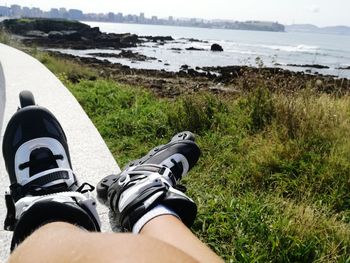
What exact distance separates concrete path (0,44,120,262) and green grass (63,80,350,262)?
0.38 m

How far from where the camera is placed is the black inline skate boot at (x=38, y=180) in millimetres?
1304

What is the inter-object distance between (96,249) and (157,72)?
57.4 ft

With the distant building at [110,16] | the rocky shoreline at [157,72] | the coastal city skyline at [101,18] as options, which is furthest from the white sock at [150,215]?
the distant building at [110,16]

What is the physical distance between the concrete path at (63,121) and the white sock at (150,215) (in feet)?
1.55

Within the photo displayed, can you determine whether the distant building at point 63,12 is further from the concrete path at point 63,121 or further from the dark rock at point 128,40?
the concrete path at point 63,121

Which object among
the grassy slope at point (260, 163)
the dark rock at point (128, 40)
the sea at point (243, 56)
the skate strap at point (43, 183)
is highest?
the skate strap at point (43, 183)

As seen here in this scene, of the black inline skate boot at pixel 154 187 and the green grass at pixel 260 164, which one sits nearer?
the black inline skate boot at pixel 154 187

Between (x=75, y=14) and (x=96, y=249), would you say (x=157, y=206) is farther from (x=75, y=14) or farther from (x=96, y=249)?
(x=75, y=14)

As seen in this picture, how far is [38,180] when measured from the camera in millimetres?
1637

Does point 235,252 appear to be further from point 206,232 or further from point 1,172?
point 1,172

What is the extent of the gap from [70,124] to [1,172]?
3.87 feet

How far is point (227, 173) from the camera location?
2922mm

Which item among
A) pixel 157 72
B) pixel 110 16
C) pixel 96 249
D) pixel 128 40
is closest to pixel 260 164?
pixel 96 249

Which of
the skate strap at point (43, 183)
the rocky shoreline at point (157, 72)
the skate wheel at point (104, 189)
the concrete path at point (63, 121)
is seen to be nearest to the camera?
the skate strap at point (43, 183)
